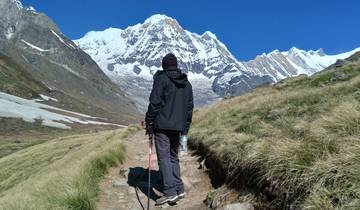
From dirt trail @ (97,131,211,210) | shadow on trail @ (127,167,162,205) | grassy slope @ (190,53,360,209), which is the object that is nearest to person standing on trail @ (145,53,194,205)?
dirt trail @ (97,131,211,210)

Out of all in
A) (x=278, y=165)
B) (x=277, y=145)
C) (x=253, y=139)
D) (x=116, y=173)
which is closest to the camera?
(x=278, y=165)

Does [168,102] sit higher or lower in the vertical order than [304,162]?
higher

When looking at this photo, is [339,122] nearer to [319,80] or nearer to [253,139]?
[253,139]

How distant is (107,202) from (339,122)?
19.3ft

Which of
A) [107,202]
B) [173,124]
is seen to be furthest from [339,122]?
[107,202]

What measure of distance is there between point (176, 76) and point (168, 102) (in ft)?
2.14

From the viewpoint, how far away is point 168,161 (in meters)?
11.9

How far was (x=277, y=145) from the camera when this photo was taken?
387 inches

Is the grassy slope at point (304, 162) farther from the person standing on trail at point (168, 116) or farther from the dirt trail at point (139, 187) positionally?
the person standing on trail at point (168, 116)

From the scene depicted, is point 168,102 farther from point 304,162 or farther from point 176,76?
point 304,162

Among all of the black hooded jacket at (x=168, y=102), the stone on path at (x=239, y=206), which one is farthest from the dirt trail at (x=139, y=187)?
A: the black hooded jacket at (x=168, y=102)

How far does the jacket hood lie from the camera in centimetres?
1181

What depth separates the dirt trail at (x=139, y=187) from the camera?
12.0 meters

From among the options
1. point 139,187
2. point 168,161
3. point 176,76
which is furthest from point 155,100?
point 139,187
